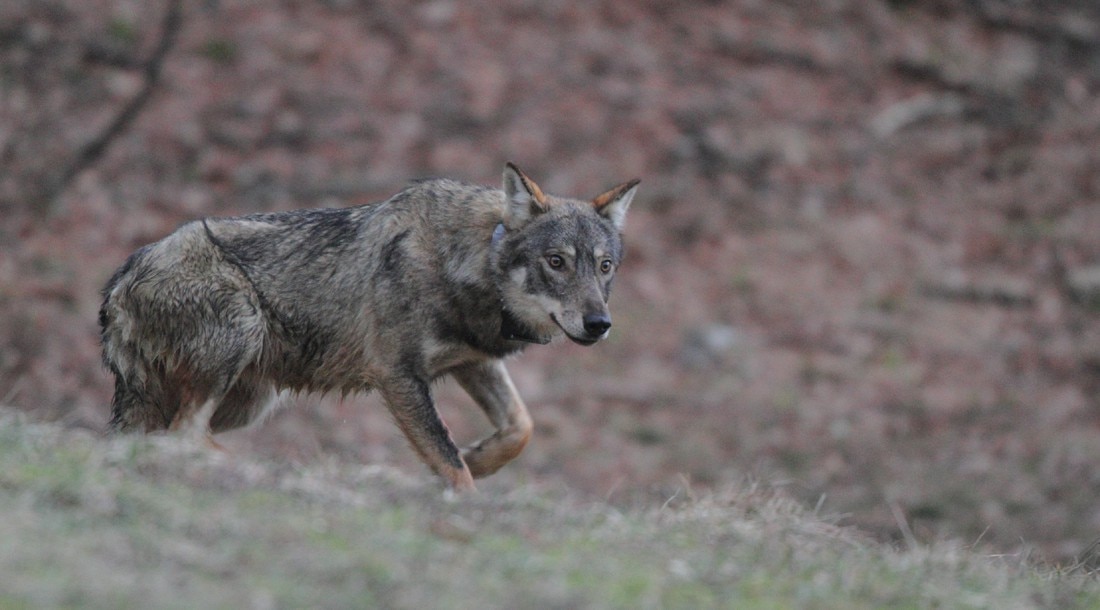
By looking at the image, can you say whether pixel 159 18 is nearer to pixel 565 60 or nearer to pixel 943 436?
pixel 565 60

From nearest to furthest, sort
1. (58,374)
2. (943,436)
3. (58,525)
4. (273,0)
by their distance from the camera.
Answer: (58,525) → (58,374) → (943,436) → (273,0)

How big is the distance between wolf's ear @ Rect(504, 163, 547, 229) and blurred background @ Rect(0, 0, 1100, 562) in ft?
17.8

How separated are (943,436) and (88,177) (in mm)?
Answer: 11363

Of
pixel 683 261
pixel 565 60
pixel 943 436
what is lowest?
pixel 943 436

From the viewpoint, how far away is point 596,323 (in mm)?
7707

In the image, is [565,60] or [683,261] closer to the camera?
[683,261]

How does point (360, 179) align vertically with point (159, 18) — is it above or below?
below

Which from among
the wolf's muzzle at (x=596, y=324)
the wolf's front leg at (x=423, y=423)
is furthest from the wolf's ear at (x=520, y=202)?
the wolf's front leg at (x=423, y=423)

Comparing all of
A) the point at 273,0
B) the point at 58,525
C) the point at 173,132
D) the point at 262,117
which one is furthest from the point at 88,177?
the point at 58,525

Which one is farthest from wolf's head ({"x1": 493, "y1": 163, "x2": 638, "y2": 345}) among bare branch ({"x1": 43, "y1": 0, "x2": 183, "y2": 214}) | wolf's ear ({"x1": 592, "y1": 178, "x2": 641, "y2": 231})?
bare branch ({"x1": 43, "y1": 0, "x2": 183, "y2": 214})

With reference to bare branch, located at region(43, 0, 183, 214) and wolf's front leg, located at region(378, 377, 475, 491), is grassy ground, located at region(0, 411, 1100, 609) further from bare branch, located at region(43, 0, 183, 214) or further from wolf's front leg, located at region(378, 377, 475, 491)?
bare branch, located at region(43, 0, 183, 214)

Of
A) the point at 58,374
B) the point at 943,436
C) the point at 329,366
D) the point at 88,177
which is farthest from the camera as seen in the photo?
the point at 88,177

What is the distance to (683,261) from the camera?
17.5 meters

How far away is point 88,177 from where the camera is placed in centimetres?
1669
